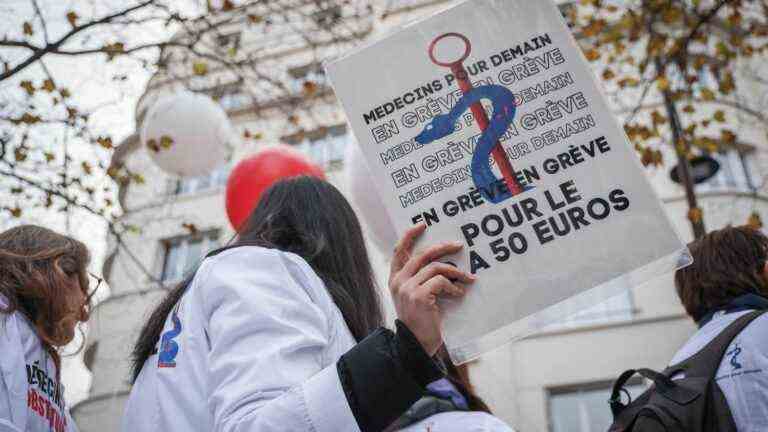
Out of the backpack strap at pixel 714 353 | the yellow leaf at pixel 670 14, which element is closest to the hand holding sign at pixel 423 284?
the backpack strap at pixel 714 353

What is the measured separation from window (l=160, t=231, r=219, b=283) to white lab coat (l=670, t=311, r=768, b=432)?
14.4m

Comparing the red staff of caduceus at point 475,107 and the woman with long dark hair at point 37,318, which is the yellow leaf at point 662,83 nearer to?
the red staff of caduceus at point 475,107

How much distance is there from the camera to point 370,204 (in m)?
3.73

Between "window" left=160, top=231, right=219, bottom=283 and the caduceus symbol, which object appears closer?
the caduceus symbol

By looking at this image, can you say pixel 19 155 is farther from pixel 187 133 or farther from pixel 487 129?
pixel 487 129

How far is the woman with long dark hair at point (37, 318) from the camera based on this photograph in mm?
1936

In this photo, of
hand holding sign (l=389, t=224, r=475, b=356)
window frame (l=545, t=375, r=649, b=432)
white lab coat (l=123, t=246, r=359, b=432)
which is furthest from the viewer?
window frame (l=545, t=375, r=649, b=432)

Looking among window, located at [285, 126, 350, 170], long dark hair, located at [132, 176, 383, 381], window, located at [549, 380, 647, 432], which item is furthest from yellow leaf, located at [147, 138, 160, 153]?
window, located at [285, 126, 350, 170]

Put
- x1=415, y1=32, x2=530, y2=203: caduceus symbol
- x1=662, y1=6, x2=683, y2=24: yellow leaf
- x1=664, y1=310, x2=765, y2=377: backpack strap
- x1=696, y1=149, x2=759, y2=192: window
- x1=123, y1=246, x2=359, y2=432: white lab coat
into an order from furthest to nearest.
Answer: x1=696, y1=149, x2=759, y2=192: window → x1=662, y1=6, x2=683, y2=24: yellow leaf → x1=664, y1=310, x2=765, y2=377: backpack strap → x1=415, y1=32, x2=530, y2=203: caduceus symbol → x1=123, y1=246, x2=359, y2=432: white lab coat

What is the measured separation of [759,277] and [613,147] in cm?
122

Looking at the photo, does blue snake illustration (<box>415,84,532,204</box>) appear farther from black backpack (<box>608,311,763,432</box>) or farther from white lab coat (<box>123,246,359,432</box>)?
black backpack (<box>608,311,763,432</box>)

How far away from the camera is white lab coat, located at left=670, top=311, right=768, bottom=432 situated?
78.4 inches

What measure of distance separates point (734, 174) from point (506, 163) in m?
14.0

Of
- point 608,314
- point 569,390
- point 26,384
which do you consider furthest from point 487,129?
point 608,314
